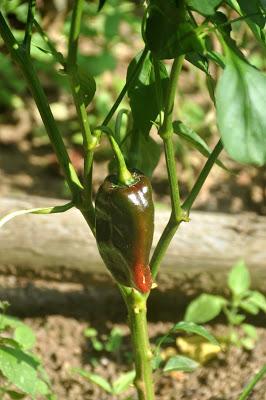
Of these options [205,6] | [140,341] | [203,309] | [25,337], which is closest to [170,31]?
[205,6]

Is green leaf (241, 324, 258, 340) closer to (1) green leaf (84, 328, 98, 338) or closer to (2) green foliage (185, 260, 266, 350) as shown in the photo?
(2) green foliage (185, 260, 266, 350)

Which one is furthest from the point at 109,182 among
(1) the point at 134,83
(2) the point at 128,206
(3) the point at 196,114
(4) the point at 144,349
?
(3) the point at 196,114

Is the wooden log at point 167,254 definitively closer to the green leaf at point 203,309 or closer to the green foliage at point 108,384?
the green leaf at point 203,309

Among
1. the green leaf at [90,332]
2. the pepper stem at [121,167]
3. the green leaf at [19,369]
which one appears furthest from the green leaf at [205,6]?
the green leaf at [90,332]

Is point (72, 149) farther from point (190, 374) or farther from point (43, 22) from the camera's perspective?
point (190, 374)

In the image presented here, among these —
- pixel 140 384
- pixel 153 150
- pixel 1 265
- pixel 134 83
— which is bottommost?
pixel 1 265

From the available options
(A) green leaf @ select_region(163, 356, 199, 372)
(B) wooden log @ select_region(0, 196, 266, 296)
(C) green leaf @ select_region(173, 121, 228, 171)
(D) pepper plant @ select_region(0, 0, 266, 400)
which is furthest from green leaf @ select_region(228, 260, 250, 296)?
(C) green leaf @ select_region(173, 121, 228, 171)

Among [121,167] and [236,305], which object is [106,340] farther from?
[121,167]
